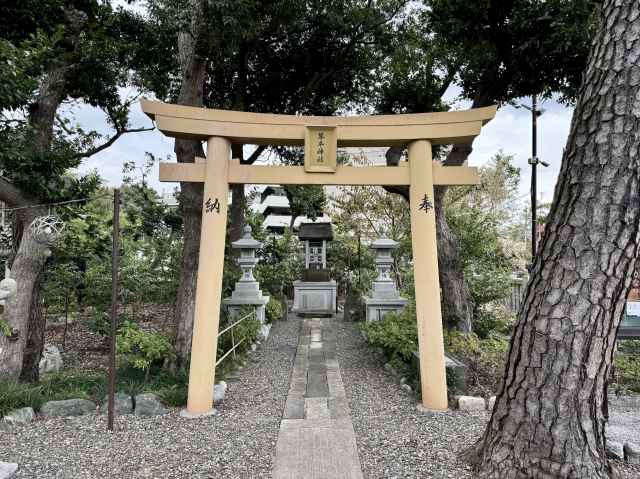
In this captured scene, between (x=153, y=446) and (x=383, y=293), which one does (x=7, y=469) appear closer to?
(x=153, y=446)

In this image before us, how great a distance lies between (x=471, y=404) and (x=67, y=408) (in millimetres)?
4109

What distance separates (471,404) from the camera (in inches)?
156

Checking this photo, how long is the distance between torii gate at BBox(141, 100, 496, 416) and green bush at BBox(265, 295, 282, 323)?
5.04m

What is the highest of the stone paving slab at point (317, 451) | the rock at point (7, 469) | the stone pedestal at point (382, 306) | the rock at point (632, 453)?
the stone pedestal at point (382, 306)

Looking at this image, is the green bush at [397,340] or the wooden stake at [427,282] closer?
the wooden stake at [427,282]

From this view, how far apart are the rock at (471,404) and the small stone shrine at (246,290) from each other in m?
4.47

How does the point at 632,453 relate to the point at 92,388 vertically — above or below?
below

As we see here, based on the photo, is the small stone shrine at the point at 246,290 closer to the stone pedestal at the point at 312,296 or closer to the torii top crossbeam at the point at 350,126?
the stone pedestal at the point at 312,296

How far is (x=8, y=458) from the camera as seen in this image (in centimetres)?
304

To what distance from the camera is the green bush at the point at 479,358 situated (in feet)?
14.6

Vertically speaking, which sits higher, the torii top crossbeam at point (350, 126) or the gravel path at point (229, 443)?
the torii top crossbeam at point (350, 126)

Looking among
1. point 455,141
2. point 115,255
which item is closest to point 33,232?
point 115,255

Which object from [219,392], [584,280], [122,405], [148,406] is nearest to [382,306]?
[219,392]

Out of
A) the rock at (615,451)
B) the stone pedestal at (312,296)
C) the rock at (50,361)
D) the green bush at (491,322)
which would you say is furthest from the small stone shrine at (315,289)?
the rock at (615,451)
